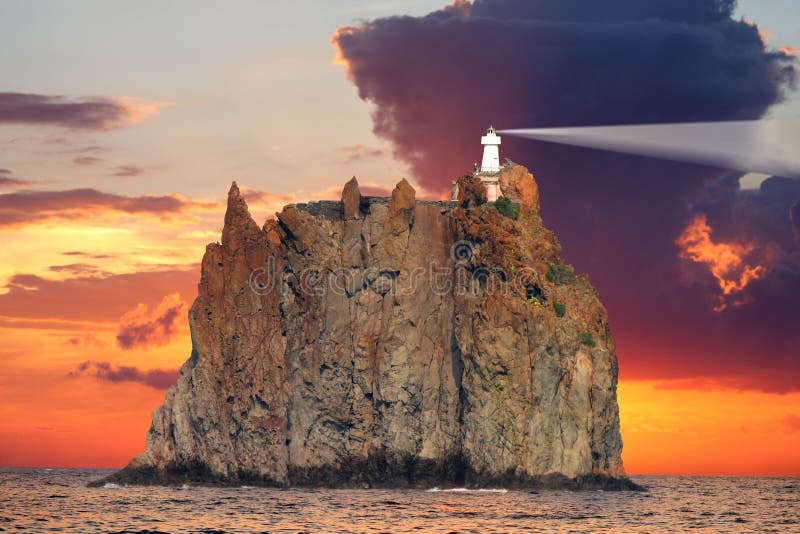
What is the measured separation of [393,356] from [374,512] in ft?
81.3

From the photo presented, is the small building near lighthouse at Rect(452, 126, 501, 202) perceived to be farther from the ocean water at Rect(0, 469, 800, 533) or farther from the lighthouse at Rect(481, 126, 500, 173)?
the ocean water at Rect(0, 469, 800, 533)

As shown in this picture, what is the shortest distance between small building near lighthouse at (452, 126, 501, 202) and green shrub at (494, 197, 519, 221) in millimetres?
7641

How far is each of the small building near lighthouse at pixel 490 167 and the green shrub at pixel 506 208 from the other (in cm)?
764

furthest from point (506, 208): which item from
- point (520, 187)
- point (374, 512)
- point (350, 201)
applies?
point (374, 512)

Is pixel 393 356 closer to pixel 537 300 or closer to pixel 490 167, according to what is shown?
pixel 537 300

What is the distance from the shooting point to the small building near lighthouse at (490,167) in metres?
118

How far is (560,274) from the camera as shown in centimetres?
10681

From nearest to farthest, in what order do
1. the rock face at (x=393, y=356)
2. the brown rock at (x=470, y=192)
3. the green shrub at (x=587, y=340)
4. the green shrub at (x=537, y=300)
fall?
the rock face at (x=393, y=356)
the green shrub at (x=537, y=300)
the green shrub at (x=587, y=340)
the brown rock at (x=470, y=192)

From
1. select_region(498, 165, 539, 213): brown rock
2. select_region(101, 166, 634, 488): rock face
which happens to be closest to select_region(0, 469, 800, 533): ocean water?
select_region(101, 166, 634, 488): rock face

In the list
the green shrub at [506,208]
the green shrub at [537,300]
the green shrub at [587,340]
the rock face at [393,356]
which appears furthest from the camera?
the green shrub at [506,208]

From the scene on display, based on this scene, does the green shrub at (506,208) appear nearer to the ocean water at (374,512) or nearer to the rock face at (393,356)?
the rock face at (393,356)

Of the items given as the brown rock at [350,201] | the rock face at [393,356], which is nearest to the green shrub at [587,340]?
the rock face at [393,356]

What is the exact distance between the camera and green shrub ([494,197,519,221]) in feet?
358

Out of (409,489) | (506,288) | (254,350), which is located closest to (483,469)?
(409,489)
